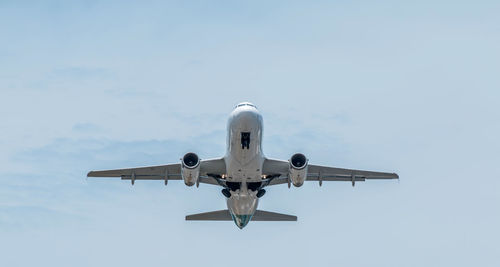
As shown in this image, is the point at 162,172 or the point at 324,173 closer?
the point at 162,172

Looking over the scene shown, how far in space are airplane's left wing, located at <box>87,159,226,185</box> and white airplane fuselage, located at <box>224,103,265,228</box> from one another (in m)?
1.01

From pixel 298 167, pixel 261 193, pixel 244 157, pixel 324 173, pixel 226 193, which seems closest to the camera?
pixel 244 157

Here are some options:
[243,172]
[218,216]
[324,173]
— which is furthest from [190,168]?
[218,216]

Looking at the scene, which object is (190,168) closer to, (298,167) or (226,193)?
(226,193)

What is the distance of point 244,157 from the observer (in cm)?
4312

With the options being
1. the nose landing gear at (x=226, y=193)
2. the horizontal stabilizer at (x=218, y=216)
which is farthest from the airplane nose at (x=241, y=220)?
the horizontal stabilizer at (x=218, y=216)

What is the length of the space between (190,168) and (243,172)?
3215 millimetres

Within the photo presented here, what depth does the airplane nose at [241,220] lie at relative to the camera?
48.5 metres

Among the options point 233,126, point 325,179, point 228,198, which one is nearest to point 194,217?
point 228,198

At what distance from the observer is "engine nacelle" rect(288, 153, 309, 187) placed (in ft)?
142

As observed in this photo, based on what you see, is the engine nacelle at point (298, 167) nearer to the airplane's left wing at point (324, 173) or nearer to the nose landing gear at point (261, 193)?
the airplane's left wing at point (324, 173)

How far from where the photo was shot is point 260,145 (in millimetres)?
43281

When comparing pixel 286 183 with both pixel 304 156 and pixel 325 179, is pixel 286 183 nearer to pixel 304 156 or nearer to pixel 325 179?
pixel 325 179

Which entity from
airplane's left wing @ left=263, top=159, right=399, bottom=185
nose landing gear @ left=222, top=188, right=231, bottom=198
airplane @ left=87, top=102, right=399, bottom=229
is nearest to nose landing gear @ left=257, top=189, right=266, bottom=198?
airplane @ left=87, top=102, right=399, bottom=229
